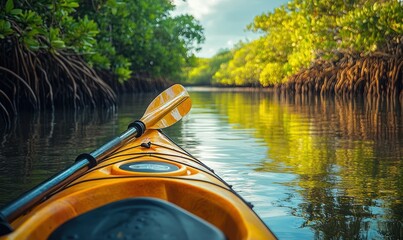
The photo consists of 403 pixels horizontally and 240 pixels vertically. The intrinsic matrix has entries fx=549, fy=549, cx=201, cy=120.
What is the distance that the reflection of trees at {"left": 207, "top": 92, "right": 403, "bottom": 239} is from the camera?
7.83 feet

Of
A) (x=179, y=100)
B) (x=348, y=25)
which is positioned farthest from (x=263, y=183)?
(x=348, y=25)

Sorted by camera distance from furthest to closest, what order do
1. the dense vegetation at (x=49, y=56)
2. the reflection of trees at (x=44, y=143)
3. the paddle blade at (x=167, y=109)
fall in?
the dense vegetation at (x=49, y=56), the paddle blade at (x=167, y=109), the reflection of trees at (x=44, y=143)

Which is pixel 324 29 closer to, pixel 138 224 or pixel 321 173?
pixel 321 173

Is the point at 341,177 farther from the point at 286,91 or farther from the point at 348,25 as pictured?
the point at 286,91

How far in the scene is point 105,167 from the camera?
219cm

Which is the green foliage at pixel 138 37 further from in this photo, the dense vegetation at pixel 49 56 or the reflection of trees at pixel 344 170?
the reflection of trees at pixel 344 170

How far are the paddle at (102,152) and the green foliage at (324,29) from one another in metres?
8.53

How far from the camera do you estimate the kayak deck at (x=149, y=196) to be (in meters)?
1.52

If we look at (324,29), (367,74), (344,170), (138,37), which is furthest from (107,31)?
(344,170)

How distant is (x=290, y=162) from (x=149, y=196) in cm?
218

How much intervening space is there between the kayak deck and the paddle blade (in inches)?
51.1

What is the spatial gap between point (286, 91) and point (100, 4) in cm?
1427

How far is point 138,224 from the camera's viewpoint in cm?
128

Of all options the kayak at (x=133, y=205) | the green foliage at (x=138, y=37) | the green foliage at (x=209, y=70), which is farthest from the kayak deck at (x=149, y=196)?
the green foliage at (x=209, y=70)
